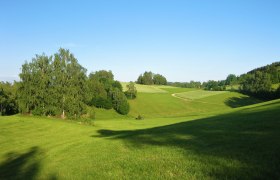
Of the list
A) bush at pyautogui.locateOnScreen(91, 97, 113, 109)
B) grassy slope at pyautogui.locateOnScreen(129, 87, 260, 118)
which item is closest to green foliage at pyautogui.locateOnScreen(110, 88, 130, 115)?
bush at pyautogui.locateOnScreen(91, 97, 113, 109)

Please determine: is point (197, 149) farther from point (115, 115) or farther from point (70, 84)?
point (115, 115)

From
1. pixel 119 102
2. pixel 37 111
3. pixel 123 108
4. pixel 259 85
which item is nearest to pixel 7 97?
pixel 37 111

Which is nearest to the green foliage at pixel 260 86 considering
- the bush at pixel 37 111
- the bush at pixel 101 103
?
the bush at pixel 101 103

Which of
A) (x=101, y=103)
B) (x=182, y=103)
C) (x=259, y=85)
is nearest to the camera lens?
(x=101, y=103)

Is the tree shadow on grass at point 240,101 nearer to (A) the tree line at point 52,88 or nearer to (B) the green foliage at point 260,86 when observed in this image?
(B) the green foliage at point 260,86

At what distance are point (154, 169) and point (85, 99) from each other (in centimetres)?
8045

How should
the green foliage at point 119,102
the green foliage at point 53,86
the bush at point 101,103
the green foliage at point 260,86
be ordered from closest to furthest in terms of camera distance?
the green foliage at point 53,86 < the green foliage at point 119,102 < the bush at point 101,103 < the green foliage at point 260,86

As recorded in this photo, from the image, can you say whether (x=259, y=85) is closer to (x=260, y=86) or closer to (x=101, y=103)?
(x=260, y=86)

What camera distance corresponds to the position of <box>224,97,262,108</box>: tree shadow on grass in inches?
4994

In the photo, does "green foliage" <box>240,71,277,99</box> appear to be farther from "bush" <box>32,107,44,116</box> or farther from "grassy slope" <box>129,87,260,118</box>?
"bush" <box>32,107,44,116</box>

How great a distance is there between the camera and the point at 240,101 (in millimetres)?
132500

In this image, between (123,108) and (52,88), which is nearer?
(52,88)

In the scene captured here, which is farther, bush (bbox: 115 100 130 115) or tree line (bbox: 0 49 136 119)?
bush (bbox: 115 100 130 115)

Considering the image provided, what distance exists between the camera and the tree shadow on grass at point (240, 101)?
126850mm
